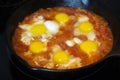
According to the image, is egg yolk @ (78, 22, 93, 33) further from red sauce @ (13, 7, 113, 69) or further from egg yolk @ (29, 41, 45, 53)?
egg yolk @ (29, 41, 45, 53)

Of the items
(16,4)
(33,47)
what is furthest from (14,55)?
(16,4)

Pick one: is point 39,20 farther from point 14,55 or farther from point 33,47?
point 14,55

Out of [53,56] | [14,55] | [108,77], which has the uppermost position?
[14,55]

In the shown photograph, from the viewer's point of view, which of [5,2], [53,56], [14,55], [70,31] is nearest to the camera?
[14,55]

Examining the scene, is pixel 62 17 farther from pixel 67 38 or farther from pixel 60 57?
pixel 60 57

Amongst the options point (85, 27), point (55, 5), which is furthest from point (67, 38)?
point (55, 5)

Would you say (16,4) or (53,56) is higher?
Result: (16,4)
